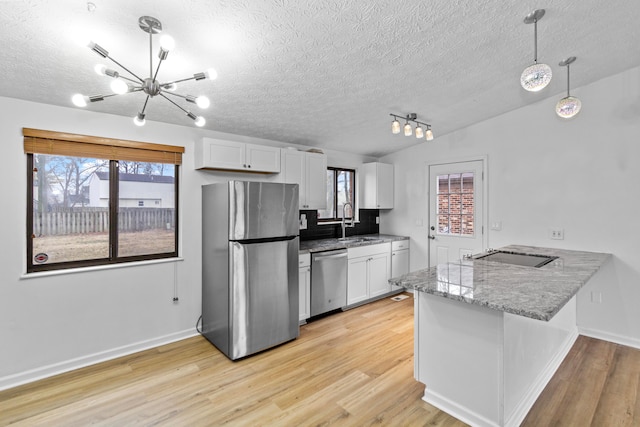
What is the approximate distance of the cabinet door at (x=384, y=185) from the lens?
4.86 metres

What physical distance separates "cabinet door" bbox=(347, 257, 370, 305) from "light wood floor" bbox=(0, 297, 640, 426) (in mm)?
963

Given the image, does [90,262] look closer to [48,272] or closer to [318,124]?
[48,272]

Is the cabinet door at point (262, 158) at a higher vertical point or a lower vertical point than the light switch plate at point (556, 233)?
higher

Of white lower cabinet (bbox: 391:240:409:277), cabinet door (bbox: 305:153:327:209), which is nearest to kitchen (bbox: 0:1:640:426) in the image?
cabinet door (bbox: 305:153:327:209)

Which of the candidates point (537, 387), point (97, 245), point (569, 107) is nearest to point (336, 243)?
point (537, 387)

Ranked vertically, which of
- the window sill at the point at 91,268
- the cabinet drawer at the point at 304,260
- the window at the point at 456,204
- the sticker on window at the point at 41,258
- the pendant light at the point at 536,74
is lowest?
the cabinet drawer at the point at 304,260

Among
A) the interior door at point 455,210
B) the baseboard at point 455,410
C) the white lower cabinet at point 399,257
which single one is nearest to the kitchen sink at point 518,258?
the interior door at point 455,210

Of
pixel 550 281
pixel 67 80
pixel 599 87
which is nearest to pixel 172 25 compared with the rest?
pixel 67 80

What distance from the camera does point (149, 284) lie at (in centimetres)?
304

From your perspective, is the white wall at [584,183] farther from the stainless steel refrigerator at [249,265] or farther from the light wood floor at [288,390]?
the stainless steel refrigerator at [249,265]

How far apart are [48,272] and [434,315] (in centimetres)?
301

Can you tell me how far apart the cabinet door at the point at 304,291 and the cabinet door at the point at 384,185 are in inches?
71.8

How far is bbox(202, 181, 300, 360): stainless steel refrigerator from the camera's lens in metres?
2.84

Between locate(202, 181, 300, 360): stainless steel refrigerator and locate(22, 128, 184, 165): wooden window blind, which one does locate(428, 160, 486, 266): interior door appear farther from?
locate(22, 128, 184, 165): wooden window blind
